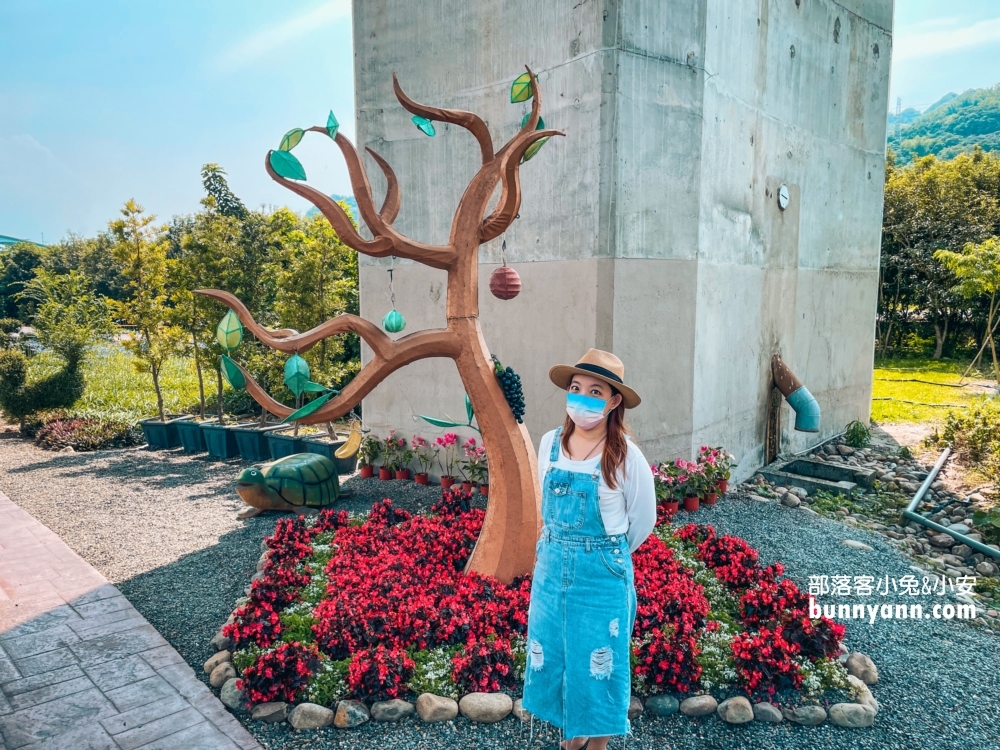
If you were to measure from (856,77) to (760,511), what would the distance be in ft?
22.3

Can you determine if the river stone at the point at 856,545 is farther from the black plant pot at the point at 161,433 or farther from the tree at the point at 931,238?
the tree at the point at 931,238

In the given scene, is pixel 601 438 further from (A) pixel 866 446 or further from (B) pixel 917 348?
(B) pixel 917 348

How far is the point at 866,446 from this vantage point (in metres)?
9.90

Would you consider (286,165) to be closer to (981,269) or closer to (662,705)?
(662,705)

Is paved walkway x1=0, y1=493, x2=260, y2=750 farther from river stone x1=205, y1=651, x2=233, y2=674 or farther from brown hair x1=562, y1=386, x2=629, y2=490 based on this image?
brown hair x1=562, y1=386, x2=629, y2=490

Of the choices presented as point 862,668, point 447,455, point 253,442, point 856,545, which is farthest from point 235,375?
point 856,545

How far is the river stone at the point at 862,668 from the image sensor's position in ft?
12.6

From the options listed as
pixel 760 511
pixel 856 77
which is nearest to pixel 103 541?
pixel 760 511

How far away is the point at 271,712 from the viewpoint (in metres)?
3.47

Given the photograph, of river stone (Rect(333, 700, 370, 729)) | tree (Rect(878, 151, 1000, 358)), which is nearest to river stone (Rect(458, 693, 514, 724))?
river stone (Rect(333, 700, 370, 729))

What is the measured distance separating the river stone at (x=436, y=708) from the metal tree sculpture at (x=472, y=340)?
47.6 inches

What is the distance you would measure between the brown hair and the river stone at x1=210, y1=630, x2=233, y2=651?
2705mm

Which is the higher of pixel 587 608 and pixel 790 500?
pixel 587 608

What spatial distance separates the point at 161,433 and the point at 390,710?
27.2 ft
